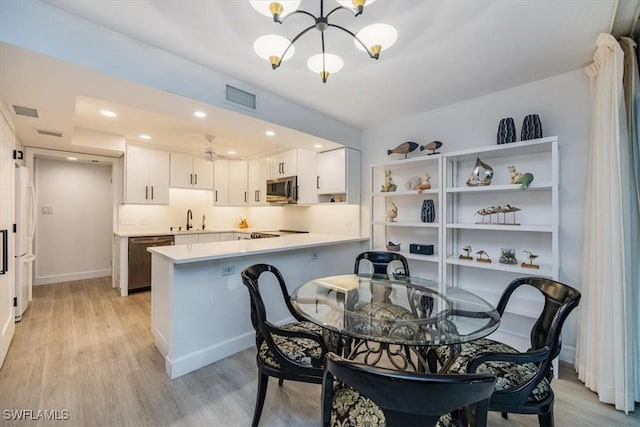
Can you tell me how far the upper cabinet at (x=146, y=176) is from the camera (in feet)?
14.6

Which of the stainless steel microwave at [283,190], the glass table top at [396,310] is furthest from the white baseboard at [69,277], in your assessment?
the glass table top at [396,310]

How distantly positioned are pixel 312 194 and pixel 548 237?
287cm

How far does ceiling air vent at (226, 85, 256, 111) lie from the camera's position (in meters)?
2.49

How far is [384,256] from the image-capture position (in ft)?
9.41

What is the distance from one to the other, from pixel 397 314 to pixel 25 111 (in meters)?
3.74

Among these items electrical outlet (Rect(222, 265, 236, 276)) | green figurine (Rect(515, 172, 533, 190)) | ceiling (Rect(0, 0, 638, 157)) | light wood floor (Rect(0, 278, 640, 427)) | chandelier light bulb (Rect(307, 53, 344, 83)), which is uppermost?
ceiling (Rect(0, 0, 638, 157))

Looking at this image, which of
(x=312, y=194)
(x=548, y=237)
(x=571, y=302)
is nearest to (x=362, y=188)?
(x=312, y=194)

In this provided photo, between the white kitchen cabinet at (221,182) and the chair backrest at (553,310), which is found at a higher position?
the white kitchen cabinet at (221,182)

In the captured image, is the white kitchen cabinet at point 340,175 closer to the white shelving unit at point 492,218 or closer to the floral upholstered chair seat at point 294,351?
the white shelving unit at point 492,218

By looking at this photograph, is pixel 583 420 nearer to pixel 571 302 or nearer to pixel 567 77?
pixel 571 302

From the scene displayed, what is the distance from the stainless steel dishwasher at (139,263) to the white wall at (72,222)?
165cm

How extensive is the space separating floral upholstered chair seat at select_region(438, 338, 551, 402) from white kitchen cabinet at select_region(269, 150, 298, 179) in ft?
11.2

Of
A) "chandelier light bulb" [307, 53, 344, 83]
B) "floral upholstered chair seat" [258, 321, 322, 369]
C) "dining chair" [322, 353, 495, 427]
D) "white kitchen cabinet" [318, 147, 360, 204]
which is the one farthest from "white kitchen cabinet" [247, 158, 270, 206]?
"dining chair" [322, 353, 495, 427]

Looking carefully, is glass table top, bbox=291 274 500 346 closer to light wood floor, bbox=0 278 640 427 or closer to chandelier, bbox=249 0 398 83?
light wood floor, bbox=0 278 640 427
